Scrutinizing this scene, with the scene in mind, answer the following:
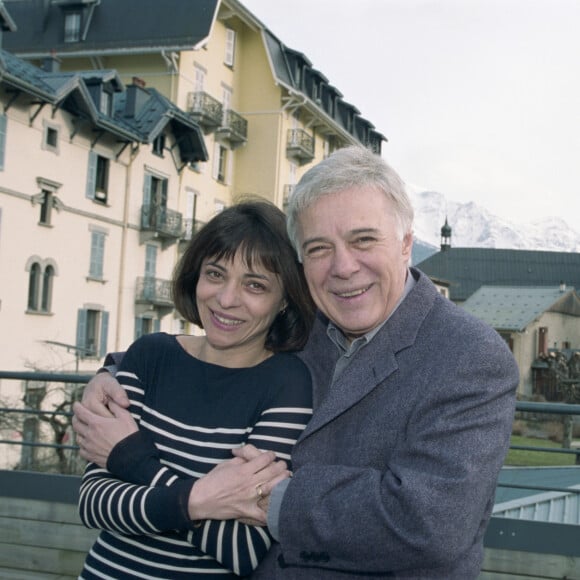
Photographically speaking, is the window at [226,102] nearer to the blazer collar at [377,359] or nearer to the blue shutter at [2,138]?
the blue shutter at [2,138]


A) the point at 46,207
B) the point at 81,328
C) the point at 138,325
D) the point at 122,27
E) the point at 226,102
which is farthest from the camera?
the point at 226,102

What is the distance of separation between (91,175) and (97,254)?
7.54ft

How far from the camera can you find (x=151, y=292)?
76.5ft

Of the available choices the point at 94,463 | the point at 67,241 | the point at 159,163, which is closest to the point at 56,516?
the point at 94,463

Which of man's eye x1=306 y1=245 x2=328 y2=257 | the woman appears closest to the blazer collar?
the woman

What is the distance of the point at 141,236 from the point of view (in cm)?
2327

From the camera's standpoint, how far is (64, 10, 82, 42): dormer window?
Result: 84.4ft

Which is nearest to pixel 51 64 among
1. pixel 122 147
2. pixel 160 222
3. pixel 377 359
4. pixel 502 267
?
pixel 122 147

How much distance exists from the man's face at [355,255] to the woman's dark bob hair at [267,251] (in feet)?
0.37

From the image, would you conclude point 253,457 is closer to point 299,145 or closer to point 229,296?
point 229,296

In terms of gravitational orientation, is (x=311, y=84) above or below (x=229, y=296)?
above

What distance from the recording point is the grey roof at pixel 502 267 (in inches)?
2938

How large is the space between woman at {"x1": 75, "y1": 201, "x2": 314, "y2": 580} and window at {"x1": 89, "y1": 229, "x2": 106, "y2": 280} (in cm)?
1970

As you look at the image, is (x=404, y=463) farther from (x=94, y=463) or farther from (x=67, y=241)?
(x=67, y=241)
